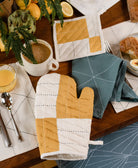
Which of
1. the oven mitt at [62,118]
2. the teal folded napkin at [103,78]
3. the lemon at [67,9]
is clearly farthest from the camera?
the lemon at [67,9]

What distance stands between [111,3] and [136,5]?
11cm

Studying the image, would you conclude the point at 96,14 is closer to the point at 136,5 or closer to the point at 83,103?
the point at 136,5

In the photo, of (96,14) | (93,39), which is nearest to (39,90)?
(93,39)

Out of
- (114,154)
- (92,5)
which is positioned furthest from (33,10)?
(114,154)

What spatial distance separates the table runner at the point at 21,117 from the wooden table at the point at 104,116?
0.02 metres

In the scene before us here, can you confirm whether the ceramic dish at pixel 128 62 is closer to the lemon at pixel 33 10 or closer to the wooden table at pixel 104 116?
the wooden table at pixel 104 116

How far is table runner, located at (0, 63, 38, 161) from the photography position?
2.39ft

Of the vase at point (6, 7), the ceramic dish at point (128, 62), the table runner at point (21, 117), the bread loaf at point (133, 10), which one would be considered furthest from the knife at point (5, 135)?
the bread loaf at point (133, 10)

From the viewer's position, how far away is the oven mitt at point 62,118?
27.1 inches

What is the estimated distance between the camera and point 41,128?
2.33 feet

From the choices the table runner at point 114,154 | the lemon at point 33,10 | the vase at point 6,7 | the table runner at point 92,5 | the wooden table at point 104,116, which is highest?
the vase at point 6,7

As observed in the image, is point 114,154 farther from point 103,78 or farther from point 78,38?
point 78,38

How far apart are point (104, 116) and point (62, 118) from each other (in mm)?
162

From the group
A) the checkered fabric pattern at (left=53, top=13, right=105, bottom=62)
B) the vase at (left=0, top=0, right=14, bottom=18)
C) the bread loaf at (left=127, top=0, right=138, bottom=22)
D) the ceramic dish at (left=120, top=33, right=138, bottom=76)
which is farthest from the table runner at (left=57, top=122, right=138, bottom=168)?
the vase at (left=0, top=0, right=14, bottom=18)
